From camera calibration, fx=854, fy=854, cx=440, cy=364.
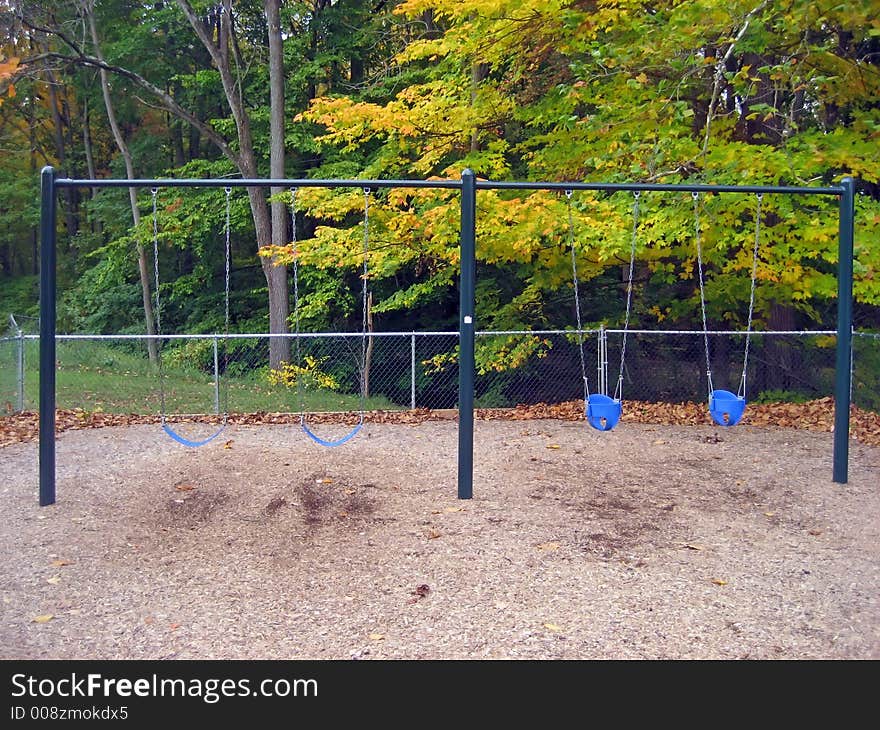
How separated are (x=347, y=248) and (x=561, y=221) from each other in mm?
3377

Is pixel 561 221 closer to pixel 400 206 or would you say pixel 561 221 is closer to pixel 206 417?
pixel 400 206

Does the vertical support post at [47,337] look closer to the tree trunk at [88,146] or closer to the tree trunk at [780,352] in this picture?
the tree trunk at [780,352]

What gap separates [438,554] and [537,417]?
228 inches

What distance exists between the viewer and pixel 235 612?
451 centimetres

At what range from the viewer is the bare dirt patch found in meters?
4.20

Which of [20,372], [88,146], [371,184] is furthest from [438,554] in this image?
[88,146]

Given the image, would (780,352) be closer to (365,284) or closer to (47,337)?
(365,284)

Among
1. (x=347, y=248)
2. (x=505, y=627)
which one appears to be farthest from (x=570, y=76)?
(x=505, y=627)

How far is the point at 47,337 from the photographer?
21.0ft

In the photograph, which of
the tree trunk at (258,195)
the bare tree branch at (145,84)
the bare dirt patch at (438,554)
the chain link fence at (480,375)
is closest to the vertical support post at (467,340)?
the bare dirt patch at (438,554)

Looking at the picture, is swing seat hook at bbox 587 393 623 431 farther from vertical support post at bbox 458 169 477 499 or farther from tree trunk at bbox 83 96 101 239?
tree trunk at bbox 83 96 101 239

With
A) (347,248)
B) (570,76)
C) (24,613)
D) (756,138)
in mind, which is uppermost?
(570,76)

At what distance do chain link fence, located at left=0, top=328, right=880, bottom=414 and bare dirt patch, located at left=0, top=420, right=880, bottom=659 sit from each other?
129 inches

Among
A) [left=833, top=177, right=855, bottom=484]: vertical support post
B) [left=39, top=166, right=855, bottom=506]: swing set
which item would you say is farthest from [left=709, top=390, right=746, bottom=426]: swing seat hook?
[left=833, top=177, right=855, bottom=484]: vertical support post
